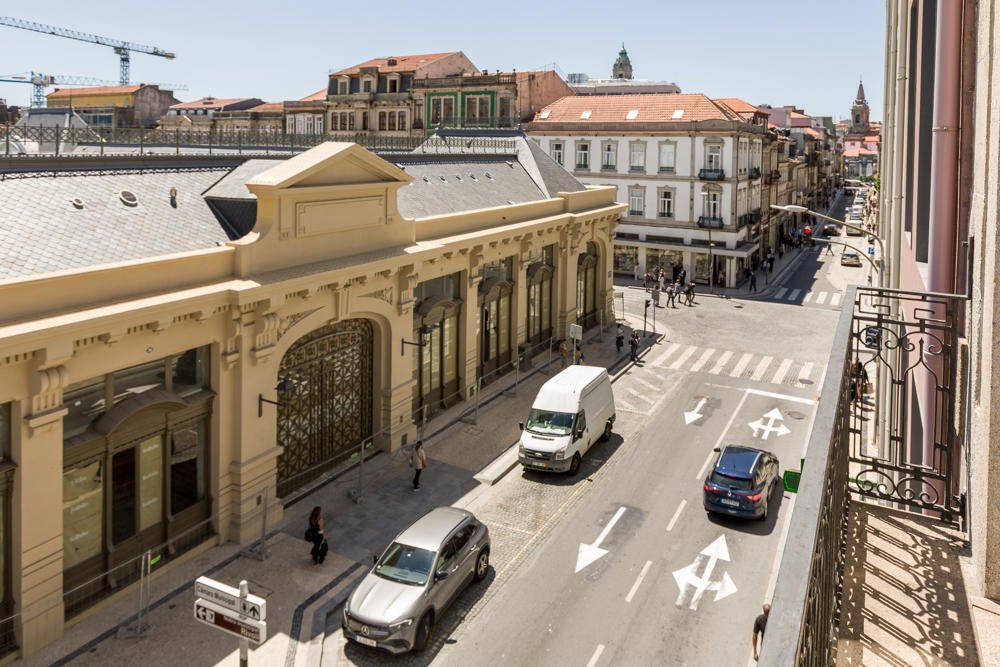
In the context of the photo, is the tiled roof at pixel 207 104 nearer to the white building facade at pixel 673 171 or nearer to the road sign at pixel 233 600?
the white building facade at pixel 673 171

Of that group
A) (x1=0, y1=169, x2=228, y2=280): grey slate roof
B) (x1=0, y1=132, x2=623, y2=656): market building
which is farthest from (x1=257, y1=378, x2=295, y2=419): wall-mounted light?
(x1=0, y1=169, x2=228, y2=280): grey slate roof

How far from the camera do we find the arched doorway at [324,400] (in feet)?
72.0

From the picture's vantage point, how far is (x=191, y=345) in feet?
59.5

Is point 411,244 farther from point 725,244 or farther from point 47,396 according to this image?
point 725,244

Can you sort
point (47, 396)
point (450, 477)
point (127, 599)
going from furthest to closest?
1. point (450, 477)
2. point (127, 599)
3. point (47, 396)

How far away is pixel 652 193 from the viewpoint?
59.0 m

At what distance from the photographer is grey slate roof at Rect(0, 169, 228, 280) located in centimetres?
1614

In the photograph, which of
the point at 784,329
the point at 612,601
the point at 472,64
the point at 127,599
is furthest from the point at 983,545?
the point at 472,64

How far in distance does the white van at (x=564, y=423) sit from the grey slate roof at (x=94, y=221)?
442 inches

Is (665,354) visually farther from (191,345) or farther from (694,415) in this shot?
(191,345)

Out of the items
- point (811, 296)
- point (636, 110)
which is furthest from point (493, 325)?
point (636, 110)

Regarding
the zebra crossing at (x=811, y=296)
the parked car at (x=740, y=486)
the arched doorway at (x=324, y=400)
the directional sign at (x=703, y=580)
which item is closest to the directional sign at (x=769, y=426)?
the parked car at (x=740, y=486)

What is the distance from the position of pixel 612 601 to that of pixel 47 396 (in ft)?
41.8

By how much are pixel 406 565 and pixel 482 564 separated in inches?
104
